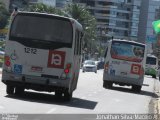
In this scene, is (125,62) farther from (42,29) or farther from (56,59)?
(56,59)

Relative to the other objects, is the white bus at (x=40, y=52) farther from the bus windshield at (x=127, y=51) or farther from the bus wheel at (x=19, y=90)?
the bus windshield at (x=127, y=51)

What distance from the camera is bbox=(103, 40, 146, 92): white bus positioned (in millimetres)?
34688

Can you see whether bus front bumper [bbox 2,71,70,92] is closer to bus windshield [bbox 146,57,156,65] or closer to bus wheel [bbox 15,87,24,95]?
bus wheel [bbox 15,87,24,95]

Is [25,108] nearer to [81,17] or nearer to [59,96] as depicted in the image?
[59,96]

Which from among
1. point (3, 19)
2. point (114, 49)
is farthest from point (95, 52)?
point (114, 49)

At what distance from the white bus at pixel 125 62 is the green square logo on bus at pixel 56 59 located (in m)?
14.5

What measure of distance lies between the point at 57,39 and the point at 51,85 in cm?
154

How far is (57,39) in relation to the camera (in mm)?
20516

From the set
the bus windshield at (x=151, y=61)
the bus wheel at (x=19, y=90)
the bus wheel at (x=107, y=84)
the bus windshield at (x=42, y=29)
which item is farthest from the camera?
the bus windshield at (x=151, y=61)

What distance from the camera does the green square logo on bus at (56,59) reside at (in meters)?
20.3

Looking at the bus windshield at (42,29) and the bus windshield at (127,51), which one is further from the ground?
the bus windshield at (42,29)

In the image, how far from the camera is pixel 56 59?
20328 mm

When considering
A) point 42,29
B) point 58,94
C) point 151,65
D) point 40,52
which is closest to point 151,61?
point 151,65

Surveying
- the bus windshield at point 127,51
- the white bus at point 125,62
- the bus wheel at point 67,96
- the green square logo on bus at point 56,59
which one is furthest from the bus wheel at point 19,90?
the bus windshield at point 127,51
